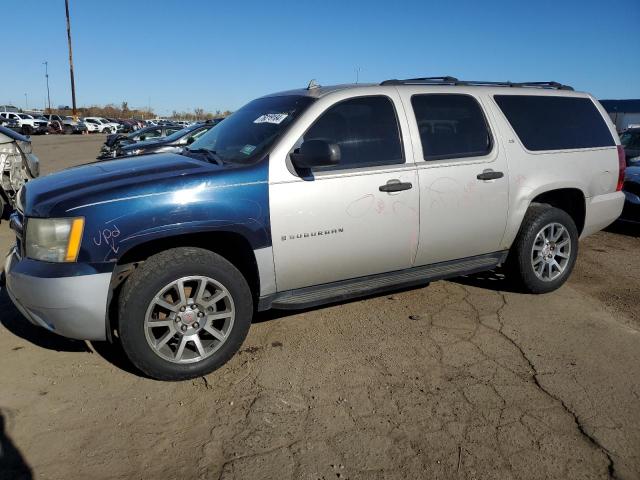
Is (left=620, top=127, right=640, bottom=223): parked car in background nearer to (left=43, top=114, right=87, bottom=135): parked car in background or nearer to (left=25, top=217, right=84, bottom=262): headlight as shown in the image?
(left=25, top=217, right=84, bottom=262): headlight

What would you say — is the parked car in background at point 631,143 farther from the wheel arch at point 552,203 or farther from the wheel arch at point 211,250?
the wheel arch at point 211,250

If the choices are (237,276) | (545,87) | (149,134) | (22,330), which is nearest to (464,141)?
(545,87)

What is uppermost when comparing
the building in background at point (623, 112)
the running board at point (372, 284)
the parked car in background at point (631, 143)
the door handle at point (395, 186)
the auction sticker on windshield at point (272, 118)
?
the building in background at point (623, 112)

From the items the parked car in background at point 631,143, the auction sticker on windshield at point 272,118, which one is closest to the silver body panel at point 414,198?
the auction sticker on windshield at point 272,118

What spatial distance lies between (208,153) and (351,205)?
1216mm

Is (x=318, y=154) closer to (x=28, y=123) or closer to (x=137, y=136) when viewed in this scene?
(x=137, y=136)

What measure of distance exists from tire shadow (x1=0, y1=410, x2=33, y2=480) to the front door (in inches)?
69.2

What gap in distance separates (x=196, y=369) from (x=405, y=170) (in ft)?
6.69

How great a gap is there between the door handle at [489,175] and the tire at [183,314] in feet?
6.86

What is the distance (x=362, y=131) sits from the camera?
3.81 m

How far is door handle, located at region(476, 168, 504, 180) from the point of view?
13.5 ft

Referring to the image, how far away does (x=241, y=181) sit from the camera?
3295 mm

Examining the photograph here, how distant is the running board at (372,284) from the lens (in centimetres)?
362

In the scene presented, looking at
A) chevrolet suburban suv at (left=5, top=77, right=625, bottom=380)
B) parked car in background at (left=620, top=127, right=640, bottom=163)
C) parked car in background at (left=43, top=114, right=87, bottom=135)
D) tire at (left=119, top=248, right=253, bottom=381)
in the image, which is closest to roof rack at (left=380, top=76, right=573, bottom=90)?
chevrolet suburban suv at (left=5, top=77, right=625, bottom=380)
